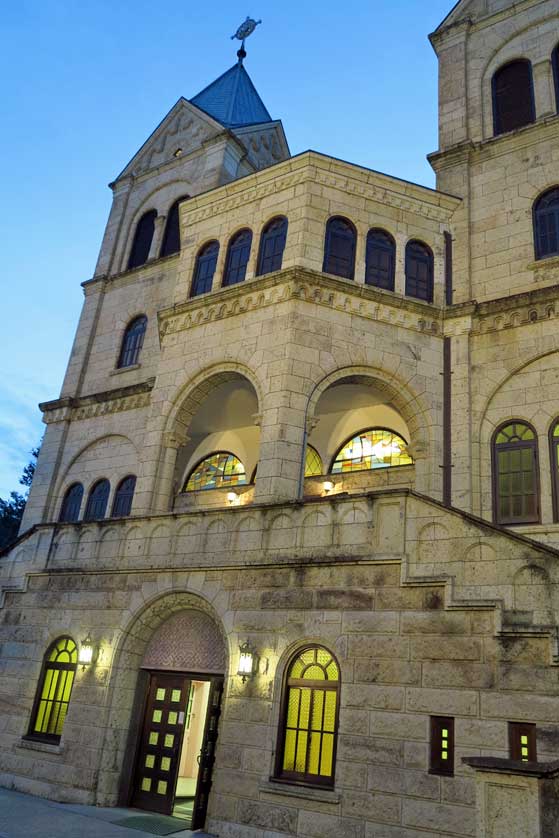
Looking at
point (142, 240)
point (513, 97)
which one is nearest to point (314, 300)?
point (513, 97)

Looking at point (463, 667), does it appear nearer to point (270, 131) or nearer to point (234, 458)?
point (234, 458)

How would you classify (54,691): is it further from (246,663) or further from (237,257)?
(237,257)

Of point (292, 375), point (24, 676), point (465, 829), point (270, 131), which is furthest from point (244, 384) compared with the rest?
point (270, 131)

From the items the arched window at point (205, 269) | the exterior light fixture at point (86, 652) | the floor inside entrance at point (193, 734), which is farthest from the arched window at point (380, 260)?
the floor inside entrance at point (193, 734)

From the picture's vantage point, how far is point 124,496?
20.2m

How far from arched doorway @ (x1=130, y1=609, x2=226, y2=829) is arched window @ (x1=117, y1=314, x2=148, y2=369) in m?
10.9

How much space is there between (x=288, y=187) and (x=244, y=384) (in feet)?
16.2

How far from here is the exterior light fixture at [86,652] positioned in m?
13.7

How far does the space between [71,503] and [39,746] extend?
29.2 ft

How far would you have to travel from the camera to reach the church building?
32.6 feet

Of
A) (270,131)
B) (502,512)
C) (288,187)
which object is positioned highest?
(270,131)

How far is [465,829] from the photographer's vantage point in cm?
911

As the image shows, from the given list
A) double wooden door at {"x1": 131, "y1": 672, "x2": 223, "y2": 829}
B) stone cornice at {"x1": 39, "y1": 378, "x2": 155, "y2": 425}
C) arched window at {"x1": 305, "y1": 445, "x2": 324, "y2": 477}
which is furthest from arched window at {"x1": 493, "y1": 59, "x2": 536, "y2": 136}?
double wooden door at {"x1": 131, "y1": 672, "x2": 223, "y2": 829}

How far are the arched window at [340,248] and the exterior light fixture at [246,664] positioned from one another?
27.8 feet
